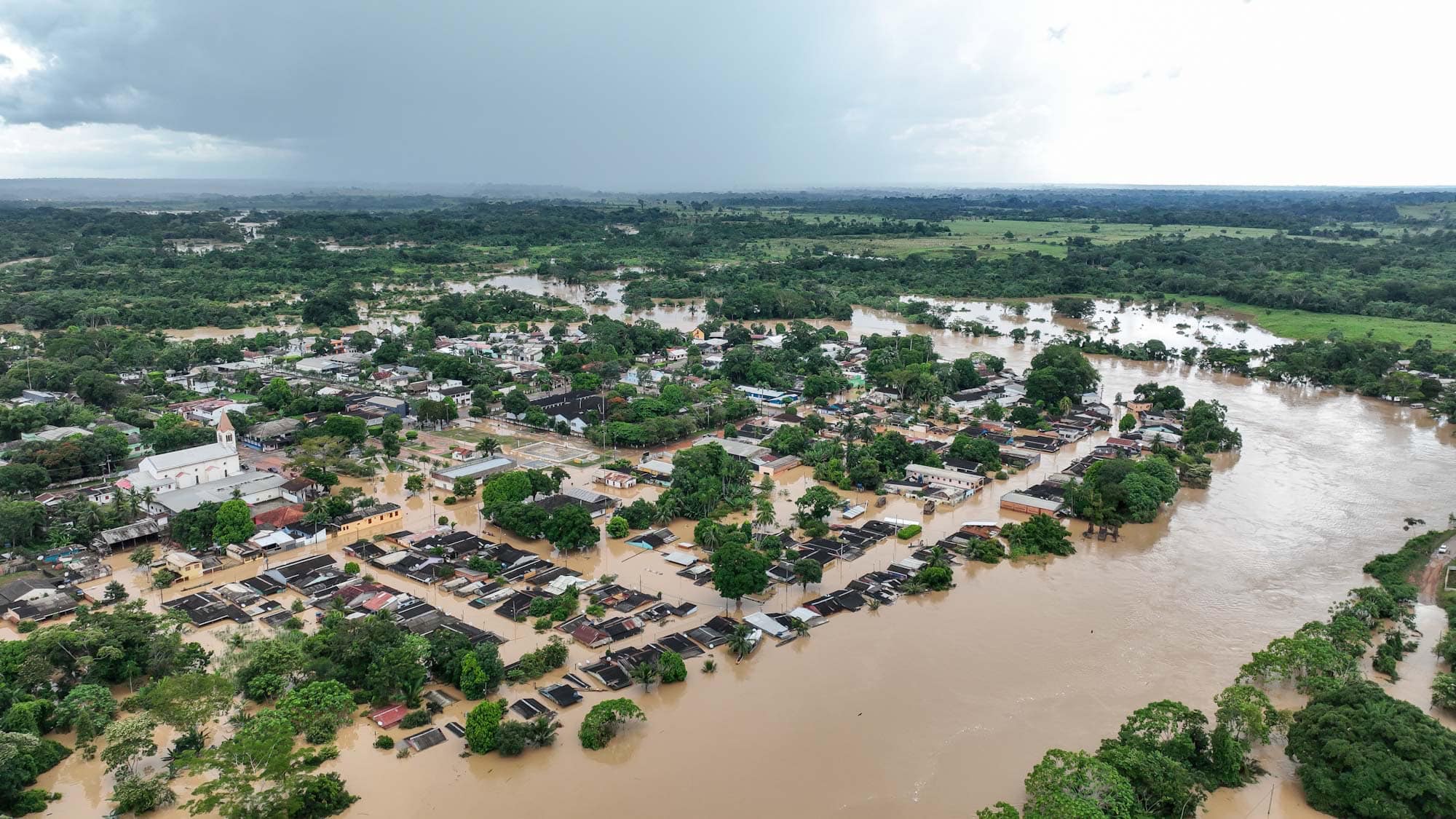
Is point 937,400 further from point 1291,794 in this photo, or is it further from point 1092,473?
point 1291,794

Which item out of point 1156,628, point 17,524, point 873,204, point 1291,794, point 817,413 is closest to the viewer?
point 1291,794

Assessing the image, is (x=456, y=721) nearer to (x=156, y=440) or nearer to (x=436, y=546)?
(x=436, y=546)

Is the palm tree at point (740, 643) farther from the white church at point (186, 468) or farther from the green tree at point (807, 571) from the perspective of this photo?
the white church at point (186, 468)

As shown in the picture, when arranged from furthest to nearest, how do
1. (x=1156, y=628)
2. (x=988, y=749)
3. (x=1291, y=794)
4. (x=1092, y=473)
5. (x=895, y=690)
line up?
1. (x=1092, y=473)
2. (x=1156, y=628)
3. (x=895, y=690)
4. (x=988, y=749)
5. (x=1291, y=794)

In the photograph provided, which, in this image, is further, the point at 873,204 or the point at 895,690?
the point at 873,204

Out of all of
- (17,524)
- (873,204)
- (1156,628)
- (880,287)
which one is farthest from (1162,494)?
(873,204)
